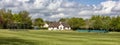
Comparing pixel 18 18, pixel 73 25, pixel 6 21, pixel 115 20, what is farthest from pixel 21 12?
pixel 115 20

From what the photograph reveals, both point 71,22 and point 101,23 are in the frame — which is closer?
point 101,23

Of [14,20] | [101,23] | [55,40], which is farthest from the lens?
[14,20]

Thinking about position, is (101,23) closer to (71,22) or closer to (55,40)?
(71,22)

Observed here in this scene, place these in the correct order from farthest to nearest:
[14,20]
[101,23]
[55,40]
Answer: [14,20]
[101,23]
[55,40]

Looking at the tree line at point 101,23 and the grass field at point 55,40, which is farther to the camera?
the tree line at point 101,23

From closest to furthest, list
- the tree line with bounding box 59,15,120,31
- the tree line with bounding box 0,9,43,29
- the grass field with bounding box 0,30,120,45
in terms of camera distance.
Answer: the grass field with bounding box 0,30,120,45
the tree line with bounding box 59,15,120,31
the tree line with bounding box 0,9,43,29

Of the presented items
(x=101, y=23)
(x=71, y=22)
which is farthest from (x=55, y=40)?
(x=71, y=22)

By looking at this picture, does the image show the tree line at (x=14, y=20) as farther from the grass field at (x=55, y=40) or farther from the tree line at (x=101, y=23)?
the grass field at (x=55, y=40)

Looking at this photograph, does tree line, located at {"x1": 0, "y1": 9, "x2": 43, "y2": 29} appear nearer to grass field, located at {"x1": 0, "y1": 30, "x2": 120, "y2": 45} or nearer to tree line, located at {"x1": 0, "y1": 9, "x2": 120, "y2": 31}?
tree line, located at {"x1": 0, "y1": 9, "x2": 120, "y2": 31}

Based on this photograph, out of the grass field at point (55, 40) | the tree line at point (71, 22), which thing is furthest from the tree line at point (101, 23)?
the grass field at point (55, 40)

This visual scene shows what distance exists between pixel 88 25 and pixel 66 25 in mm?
14885

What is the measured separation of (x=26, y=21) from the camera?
19425 centimetres

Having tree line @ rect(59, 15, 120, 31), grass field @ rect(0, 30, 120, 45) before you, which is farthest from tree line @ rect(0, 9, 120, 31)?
grass field @ rect(0, 30, 120, 45)

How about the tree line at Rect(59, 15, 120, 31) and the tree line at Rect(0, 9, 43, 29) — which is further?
the tree line at Rect(0, 9, 43, 29)
